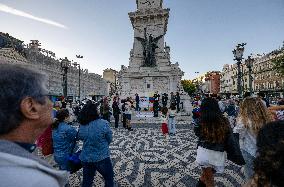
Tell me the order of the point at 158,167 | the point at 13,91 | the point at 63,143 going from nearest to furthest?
1. the point at 13,91
2. the point at 63,143
3. the point at 158,167

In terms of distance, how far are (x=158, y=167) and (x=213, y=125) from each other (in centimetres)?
341

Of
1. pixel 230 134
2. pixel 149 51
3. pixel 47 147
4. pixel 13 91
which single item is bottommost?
pixel 47 147

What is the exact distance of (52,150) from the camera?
5371mm

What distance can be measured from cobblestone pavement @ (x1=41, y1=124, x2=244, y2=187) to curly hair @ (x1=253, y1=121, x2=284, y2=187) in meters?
4.85

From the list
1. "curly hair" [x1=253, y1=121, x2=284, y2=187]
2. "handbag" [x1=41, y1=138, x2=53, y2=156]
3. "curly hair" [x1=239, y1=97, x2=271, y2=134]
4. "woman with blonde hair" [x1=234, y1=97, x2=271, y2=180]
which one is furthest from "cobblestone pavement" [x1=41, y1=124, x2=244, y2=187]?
"curly hair" [x1=253, y1=121, x2=284, y2=187]

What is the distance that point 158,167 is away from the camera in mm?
7840

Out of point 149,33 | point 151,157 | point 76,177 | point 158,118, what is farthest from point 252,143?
point 149,33

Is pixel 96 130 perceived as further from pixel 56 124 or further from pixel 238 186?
pixel 238 186

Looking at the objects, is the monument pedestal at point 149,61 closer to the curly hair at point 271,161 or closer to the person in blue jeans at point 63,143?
the person in blue jeans at point 63,143

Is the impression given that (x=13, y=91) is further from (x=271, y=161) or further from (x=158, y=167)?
(x=158, y=167)

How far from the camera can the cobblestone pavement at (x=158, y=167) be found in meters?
6.55

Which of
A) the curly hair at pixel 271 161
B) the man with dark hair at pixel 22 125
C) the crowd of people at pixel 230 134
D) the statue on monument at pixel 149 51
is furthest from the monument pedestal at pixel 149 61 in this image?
the man with dark hair at pixel 22 125

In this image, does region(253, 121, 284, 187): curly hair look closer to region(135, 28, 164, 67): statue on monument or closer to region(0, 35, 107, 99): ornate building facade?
region(135, 28, 164, 67): statue on monument

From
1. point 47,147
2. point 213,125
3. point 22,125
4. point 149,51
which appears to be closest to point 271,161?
point 22,125
